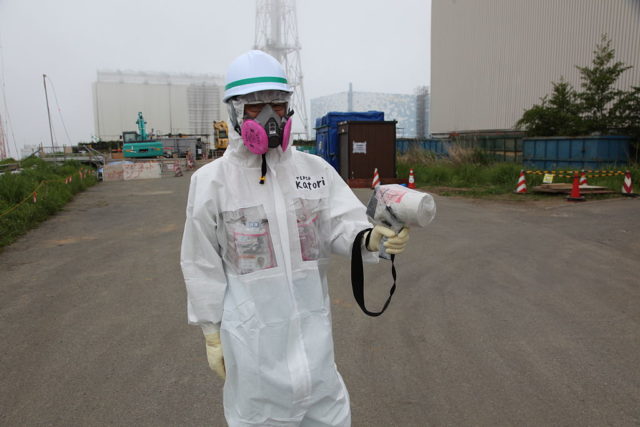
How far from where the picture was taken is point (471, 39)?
34.0m

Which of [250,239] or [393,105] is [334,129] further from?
[393,105]

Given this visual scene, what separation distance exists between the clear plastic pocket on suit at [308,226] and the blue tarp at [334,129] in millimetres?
15686

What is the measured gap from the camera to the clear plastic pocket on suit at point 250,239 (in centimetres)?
222

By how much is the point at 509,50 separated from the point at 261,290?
32.5m

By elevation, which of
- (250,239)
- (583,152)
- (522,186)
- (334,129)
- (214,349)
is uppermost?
(334,129)

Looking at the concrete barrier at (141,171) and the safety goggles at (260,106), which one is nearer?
the safety goggles at (260,106)

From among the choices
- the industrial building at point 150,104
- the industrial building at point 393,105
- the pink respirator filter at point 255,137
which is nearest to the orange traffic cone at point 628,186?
the pink respirator filter at point 255,137

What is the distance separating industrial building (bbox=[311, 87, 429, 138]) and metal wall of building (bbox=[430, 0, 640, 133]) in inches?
791

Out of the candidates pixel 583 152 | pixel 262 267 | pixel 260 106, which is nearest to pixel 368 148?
pixel 583 152

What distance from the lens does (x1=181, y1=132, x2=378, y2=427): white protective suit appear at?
7.10 feet

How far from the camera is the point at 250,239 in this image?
7.30ft

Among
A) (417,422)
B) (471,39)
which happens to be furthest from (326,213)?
(471,39)

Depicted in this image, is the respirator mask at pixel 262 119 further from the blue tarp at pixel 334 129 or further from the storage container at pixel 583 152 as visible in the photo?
the storage container at pixel 583 152

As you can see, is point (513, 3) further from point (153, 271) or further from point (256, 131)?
point (256, 131)
